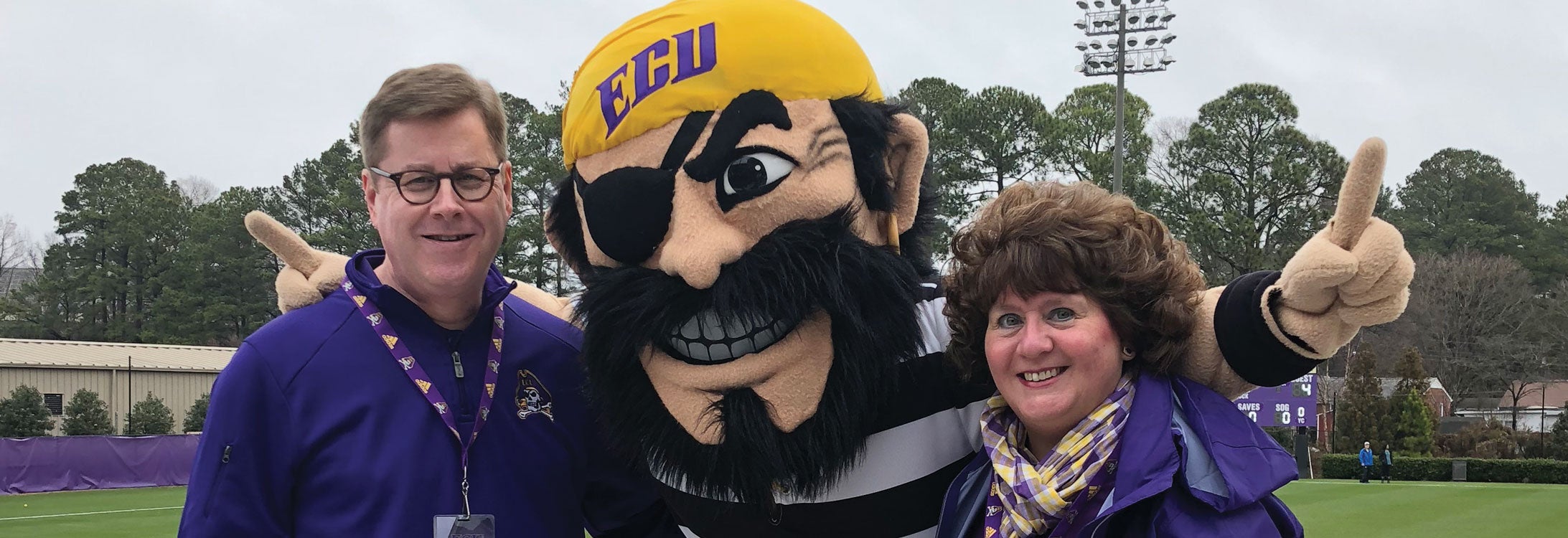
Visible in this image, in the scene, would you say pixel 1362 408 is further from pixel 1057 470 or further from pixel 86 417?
pixel 1057 470

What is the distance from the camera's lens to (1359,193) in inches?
78.3

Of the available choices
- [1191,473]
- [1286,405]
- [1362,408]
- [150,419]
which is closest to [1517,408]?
[1362,408]

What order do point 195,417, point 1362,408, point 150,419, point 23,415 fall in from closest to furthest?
1. point 23,415
2. point 150,419
3. point 195,417
4. point 1362,408

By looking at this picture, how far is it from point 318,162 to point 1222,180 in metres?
30.0

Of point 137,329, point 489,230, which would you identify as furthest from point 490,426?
point 137,329

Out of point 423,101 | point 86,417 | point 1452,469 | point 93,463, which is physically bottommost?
point 1452,469

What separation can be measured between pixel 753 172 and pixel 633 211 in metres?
0.26

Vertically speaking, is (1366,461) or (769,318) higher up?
(769,318)

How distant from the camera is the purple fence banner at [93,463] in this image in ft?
70.3

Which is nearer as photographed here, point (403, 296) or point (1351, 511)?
point (403, 296)

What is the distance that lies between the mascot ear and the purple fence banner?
67.9ft

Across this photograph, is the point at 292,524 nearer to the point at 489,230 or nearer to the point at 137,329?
the point at 489,230

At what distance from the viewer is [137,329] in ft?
137

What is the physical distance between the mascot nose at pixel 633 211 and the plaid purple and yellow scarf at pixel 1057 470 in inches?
32.4
